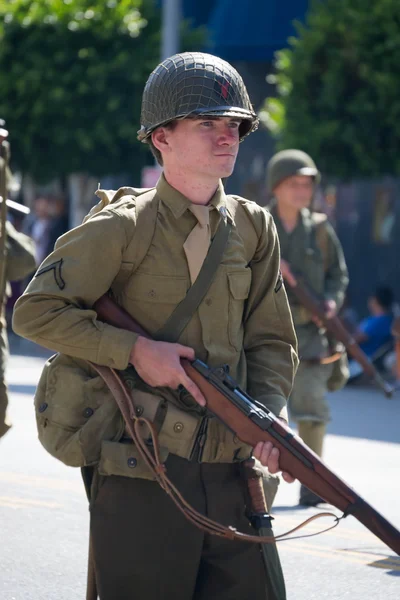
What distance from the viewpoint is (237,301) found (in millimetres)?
3959

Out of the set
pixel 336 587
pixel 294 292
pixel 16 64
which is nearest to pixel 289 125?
pixel 16 64

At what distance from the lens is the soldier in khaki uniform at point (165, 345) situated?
3.77 metres

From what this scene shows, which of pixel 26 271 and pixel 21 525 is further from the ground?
pixel 26 271

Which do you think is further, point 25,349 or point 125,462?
point 25,349

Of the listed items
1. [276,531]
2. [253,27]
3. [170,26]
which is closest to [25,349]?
[170,26]

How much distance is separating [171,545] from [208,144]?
113 centimetres

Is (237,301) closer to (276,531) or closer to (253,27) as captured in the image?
(276,531)

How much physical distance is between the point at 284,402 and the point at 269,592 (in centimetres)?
55

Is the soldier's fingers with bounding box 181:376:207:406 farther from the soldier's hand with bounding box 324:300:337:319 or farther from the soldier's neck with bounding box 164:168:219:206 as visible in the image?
the soldier's hand with bounding box 324:300:337:319

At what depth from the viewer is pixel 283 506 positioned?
7723 mm

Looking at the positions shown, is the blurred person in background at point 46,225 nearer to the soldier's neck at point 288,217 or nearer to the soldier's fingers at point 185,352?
the soldier's neck at point 288,217

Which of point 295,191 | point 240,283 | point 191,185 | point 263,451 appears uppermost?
point 191,185

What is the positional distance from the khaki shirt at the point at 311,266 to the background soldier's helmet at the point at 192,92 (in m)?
4.05

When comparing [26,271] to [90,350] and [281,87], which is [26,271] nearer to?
[90,350]
